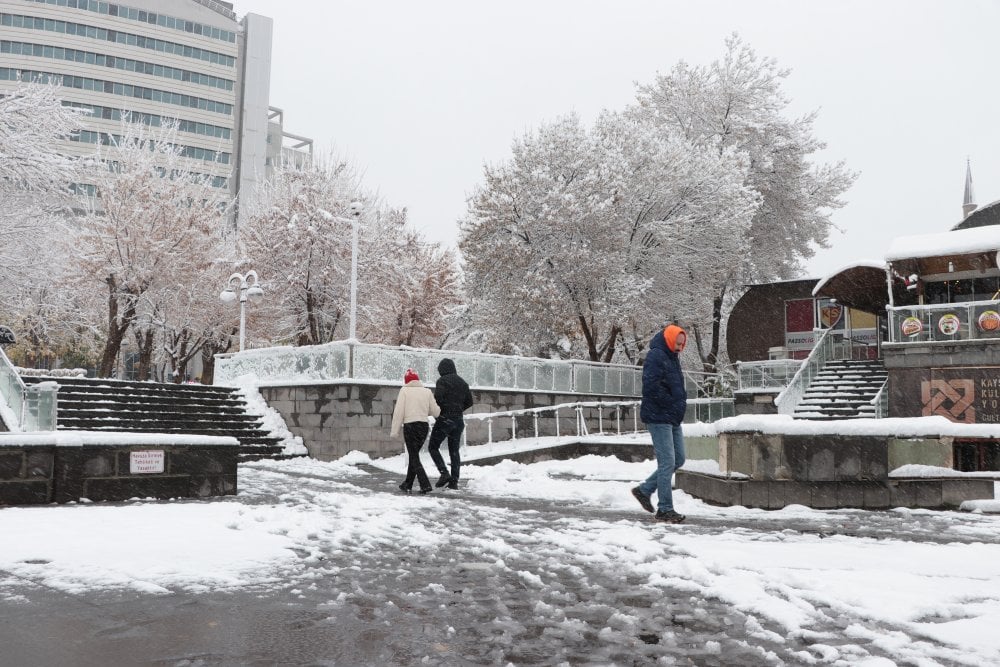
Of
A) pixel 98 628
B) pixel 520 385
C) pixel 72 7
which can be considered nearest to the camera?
pixel 98 628

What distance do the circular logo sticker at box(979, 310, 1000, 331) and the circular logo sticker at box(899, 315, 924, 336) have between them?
132 cm

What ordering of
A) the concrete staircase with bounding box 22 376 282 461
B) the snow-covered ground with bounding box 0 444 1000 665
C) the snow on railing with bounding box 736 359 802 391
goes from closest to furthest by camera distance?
the snow-covered ground with bounding box 0 444 1000 665
the concrete staircase with bounding box 22 376 282 461
the snow on railing with bounding box 736 359 802 391

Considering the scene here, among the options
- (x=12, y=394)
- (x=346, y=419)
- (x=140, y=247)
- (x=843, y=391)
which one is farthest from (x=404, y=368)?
(x=140, y=247)

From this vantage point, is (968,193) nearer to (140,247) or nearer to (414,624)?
(140,247)

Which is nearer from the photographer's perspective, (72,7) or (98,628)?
(98,628)

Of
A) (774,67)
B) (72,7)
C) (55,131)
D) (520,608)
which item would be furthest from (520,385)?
(72,7)

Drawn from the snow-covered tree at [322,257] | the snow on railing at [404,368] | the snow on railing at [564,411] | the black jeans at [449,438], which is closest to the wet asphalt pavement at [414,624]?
the black jeans at [449,438]

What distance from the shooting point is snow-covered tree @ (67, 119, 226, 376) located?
3519cm

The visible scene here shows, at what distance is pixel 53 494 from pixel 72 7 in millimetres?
82950

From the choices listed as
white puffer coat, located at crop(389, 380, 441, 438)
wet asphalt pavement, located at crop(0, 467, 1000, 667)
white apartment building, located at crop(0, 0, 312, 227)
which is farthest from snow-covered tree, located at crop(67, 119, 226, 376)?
white apartment building, located at crop(0, 0, 312, 227)

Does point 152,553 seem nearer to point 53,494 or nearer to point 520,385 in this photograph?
point 53,494

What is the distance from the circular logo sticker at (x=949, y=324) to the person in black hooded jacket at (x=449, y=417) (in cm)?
1401

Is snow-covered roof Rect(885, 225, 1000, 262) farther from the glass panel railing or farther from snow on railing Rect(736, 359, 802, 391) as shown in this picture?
the glass panel railing

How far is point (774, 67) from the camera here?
39.9 metres
